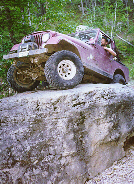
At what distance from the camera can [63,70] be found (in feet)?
9.17

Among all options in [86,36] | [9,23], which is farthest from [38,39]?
[9,23]

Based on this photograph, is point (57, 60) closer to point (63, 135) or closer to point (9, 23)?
point (63, 135)

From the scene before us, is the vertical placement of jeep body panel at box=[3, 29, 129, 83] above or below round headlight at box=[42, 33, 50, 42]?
below

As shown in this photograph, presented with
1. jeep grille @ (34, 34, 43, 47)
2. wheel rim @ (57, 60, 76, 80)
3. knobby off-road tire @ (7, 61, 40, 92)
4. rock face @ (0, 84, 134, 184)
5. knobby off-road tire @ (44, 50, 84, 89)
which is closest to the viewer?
rock face @ (0, 84, 134, 184)

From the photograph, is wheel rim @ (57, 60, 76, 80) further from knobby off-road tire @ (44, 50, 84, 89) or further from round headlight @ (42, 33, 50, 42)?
round headlight @ (42, 33, 50, 42)

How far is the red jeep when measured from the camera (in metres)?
2.66

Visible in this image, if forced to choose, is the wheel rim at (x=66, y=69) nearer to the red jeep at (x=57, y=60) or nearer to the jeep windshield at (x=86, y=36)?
the red jeep at (x=57, y=60)

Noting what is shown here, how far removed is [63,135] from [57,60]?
1.29 meters

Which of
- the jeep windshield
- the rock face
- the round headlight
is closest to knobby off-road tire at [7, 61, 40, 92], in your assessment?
the round headlight

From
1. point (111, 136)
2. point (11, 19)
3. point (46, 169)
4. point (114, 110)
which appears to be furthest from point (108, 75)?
point (11, 19)

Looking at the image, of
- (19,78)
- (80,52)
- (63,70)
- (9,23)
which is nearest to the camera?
(63,70)

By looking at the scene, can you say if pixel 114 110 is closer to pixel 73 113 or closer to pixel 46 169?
pixel 73 113

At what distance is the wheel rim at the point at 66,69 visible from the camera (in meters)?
2.77

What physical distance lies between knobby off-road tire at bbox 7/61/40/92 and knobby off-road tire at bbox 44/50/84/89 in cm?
100
